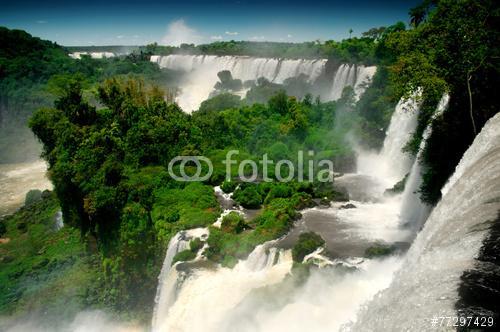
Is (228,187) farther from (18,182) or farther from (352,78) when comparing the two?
(18,182)

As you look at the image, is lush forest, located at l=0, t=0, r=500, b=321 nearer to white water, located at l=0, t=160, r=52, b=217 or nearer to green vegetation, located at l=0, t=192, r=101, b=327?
green vegetation, located at l=0, t=192, r=101, b=327

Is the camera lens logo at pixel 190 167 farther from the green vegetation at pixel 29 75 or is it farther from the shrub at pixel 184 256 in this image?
the green vegetation at pixel 29 75

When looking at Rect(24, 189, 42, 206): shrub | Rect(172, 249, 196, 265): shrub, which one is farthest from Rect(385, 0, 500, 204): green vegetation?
Rect(24, 189, 42, 206): shrub

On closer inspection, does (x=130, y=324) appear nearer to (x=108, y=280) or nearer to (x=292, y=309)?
(x=108, y=280)

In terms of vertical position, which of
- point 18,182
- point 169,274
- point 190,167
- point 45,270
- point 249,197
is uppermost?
point 190,167

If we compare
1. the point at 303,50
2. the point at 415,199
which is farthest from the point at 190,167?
the point at 303,50

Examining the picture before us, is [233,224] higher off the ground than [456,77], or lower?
lower

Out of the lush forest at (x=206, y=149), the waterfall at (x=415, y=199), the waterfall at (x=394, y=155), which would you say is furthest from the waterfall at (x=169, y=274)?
the waterfall at (x=394, y=155)
